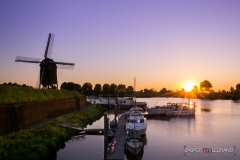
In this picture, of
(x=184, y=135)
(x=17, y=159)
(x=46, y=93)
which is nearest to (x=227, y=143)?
(x=184, y=135)

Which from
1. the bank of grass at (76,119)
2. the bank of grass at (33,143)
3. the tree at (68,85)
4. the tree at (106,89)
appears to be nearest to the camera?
the bank of grass at (33,143)

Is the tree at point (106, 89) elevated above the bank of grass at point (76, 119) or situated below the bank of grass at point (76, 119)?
above

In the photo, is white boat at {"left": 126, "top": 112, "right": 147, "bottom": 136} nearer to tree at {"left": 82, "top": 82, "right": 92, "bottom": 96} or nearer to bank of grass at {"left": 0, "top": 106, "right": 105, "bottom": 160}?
bank of grass at {"left": 0, "top": 106, "right": 105, "bottom": 160}

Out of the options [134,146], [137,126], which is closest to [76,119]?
[137,126]

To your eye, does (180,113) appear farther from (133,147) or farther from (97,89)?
(97,89)

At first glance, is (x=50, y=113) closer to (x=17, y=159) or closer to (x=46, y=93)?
(x=46, y=93)

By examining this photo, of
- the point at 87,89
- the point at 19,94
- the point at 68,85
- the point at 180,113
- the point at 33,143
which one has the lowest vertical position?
the point at 180,113

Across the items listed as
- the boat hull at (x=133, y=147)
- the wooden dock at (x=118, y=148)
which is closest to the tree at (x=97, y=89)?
the wooden dock at (x=118, y=148)

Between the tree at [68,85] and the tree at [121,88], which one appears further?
the tree at [121,88]

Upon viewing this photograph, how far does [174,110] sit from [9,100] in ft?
143

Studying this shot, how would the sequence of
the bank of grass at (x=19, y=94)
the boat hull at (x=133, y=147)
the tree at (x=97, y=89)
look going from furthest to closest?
1. the tree at (x=97, y=89)
2. the bank of grass at (x=19, y=94)
3. the boat hull at (x=133, y=147)

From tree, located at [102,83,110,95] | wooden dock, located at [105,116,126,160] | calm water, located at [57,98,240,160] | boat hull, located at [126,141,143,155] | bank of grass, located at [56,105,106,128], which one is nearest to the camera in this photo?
wooden dock, located at [105,116,126,160]

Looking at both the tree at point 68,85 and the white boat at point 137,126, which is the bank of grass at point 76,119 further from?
the tree at point 68,85

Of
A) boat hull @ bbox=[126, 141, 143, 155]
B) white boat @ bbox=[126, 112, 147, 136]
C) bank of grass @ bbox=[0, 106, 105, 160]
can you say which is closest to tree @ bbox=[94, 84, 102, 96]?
white boat @ bbox=[126, 112, 147, 136]
